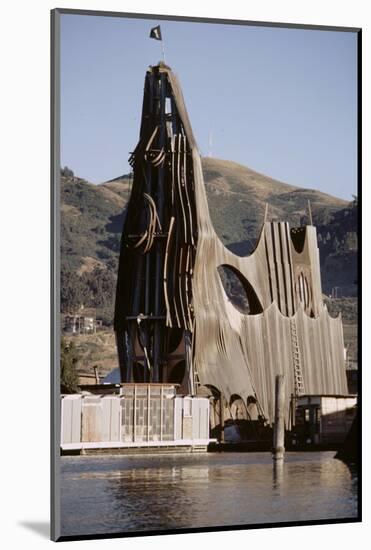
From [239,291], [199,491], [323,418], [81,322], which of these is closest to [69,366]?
[81,322]

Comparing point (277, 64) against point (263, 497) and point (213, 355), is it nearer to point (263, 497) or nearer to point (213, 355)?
point (213, 355)

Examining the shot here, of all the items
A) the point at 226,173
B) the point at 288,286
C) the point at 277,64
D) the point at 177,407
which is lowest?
the point at 177,407

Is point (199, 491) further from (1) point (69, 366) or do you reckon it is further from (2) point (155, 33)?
(2) point (155, 33)

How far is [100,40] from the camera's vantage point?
11.4 metres

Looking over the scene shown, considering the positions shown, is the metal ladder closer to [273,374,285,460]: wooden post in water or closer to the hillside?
[273,374,285,460]: wooden post in water

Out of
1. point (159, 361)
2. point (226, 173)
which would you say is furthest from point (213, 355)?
point (226, 173)

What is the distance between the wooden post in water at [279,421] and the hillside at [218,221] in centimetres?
78

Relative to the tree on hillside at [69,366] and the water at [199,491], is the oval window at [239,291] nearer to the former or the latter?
the water at [199,491]

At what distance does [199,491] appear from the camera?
11547 millimetres

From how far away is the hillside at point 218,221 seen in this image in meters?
11.3

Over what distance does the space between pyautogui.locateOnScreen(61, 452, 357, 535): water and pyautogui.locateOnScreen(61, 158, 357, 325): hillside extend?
106 cm

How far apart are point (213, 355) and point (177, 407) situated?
19.7 inches

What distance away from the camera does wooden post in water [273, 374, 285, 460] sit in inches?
472

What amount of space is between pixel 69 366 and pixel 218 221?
4.98 feet
